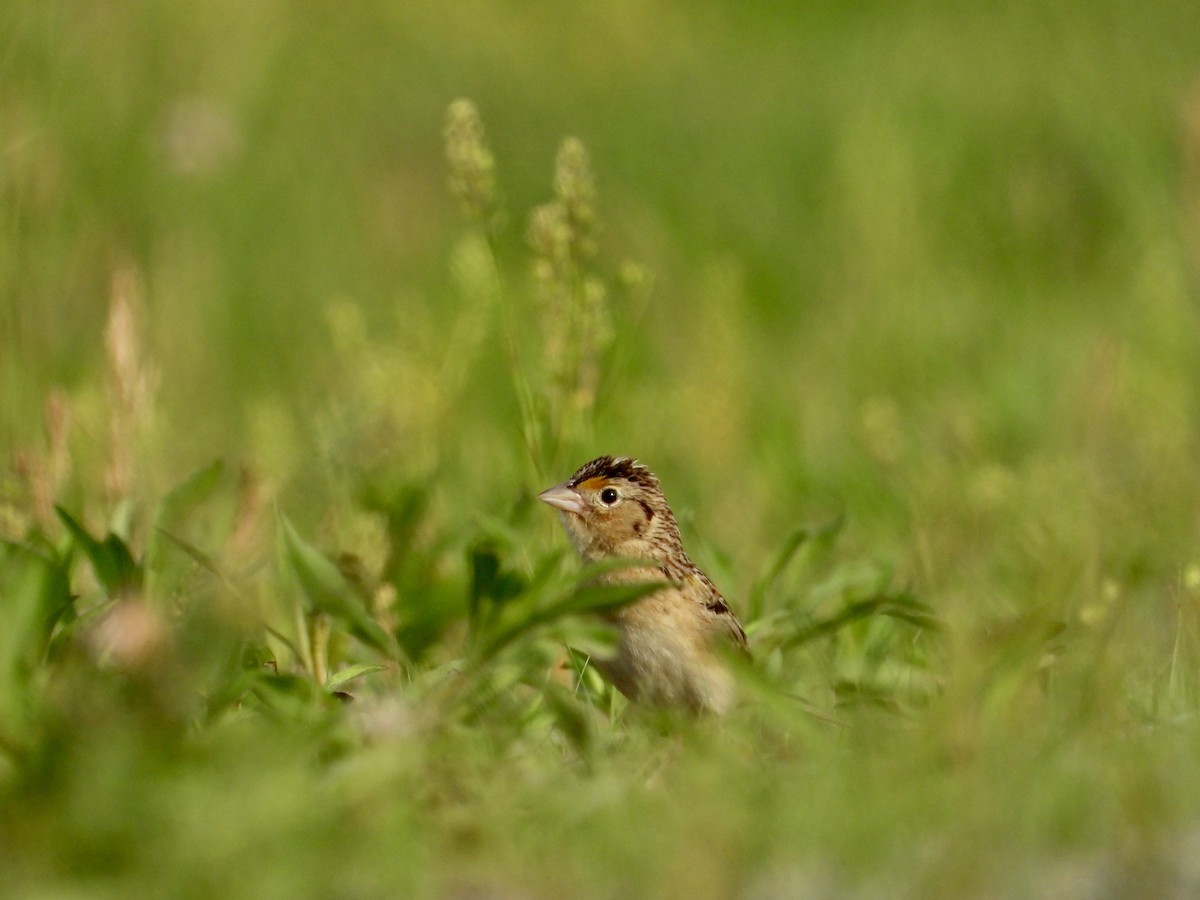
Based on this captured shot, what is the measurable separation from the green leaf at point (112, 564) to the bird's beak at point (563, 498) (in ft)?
3.85

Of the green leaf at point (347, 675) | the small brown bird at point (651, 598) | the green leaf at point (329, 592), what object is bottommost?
the green leaf at point (347, 675)

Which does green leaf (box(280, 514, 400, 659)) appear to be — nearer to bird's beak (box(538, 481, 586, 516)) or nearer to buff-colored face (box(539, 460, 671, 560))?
bird's beak (box(538, 481, 586, 516))

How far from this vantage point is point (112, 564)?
13.5 ft

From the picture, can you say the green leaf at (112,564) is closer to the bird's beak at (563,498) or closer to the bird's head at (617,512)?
the bird's beak at (563,498)

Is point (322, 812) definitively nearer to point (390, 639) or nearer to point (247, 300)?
point (390, 639)

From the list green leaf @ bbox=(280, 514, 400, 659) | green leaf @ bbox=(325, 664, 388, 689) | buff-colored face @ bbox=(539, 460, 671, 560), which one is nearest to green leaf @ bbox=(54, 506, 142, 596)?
green leaf @ bbox=(280, 514, 400, 659)

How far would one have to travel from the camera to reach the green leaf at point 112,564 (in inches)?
160

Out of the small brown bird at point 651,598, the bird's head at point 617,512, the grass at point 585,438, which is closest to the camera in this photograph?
the grass at point 585,438

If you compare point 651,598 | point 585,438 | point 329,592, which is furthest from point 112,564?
point 585,438

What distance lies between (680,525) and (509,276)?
455 centimetres

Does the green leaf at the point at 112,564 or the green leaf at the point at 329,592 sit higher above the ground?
the green leaf at the point at 329,592

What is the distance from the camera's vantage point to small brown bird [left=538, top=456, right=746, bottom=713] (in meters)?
4.38

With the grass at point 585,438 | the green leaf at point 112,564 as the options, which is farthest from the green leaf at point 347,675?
the green leaf at point 112,564

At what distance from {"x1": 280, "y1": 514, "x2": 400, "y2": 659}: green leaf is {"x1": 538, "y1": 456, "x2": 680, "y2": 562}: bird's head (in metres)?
1.08
